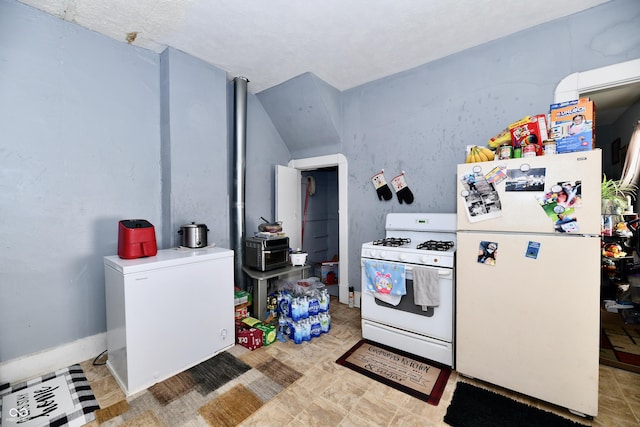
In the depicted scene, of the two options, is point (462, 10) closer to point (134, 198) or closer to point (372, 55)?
point (372, 55)

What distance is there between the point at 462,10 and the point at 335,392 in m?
3.00

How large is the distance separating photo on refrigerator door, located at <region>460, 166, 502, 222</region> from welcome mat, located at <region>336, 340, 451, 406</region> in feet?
4.00

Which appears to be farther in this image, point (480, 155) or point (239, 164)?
point (239, 164)

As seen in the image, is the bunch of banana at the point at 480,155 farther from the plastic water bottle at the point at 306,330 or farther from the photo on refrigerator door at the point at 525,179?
the plastic water bottle at the point at 306,330

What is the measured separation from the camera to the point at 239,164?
3072 mm

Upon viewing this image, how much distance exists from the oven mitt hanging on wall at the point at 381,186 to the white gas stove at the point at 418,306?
23.0 inches

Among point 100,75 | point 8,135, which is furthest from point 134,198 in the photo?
point 100,75

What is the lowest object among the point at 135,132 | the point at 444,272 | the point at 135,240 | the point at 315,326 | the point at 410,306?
the point at 315,326

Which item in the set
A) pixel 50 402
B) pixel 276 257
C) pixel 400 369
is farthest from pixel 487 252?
pixel 50 402

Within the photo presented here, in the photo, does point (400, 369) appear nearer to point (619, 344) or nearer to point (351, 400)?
point (351, 400)

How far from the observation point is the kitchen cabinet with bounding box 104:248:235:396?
5.69 ft

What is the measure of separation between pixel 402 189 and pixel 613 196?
71.8 inches

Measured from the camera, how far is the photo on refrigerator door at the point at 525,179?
5.32 feet

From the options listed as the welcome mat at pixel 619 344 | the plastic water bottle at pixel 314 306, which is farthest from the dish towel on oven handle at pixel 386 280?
the welcome mat at pixel 619 344
